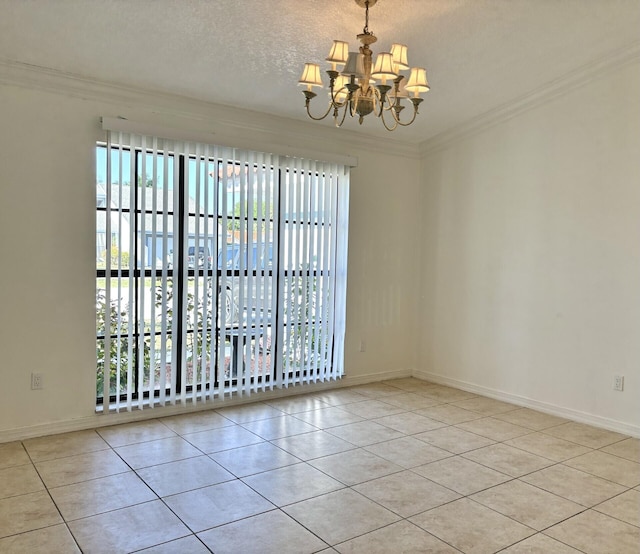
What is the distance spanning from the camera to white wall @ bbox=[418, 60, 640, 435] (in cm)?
395

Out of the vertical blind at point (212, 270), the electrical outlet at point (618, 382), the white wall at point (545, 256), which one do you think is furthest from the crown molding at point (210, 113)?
the electrical outlet at point (618, 382)

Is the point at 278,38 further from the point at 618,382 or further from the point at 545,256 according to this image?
the point at 618,382

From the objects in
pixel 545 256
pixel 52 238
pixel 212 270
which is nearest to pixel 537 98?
pixel 545 256

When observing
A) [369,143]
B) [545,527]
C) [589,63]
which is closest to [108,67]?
[369,143]

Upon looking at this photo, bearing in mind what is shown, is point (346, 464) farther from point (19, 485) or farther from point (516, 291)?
point (516, 291)

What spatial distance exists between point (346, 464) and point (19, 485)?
73.2 inches

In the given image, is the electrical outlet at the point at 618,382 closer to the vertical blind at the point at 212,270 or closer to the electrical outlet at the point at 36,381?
the vertical blind at the point at 212,270

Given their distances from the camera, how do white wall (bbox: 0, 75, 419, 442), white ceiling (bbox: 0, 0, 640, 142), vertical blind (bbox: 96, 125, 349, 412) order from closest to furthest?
white ceiling (bbox: 0, 0, 640, 142), white wall (bbox: 0, 75, 419, 442), vertical blind (bbox: 96, 125, 349, 412)

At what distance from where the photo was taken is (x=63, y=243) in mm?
3684

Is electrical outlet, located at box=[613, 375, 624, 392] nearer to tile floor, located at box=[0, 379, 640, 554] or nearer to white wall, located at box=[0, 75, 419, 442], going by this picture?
tile floor, located at box=[0, 379, 640, 554]

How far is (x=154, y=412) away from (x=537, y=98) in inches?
161

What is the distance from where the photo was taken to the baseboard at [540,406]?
13.0ft

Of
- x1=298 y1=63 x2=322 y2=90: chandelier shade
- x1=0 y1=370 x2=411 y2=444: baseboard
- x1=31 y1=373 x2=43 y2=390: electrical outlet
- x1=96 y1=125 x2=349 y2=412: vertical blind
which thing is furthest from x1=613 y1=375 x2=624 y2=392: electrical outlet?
x1=31 y1=373 x2=43 y2=390: electrical outlet

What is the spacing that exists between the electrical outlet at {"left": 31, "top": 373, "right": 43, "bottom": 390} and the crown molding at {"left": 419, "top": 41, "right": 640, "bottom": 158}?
4.15 meters
